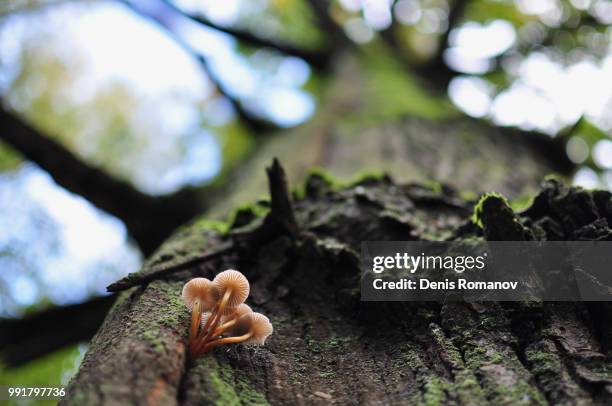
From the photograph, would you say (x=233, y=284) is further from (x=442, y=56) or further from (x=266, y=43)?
(x=442, y=56)

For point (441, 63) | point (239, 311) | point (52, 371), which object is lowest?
point (239, 311)

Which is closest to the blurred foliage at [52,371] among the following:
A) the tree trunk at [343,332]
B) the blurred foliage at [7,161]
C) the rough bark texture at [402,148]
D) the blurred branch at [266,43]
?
the blurred foliage at [7,161]

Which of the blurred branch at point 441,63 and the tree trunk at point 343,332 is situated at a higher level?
the blurred branch at point 441,63

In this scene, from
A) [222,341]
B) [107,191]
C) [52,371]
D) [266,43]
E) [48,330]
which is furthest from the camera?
[266,43]

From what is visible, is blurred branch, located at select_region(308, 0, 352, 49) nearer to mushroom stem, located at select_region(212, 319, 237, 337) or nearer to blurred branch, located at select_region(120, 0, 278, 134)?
blurred branch, located at select_region(120, 0, 278, 134)

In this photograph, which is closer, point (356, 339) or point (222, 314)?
point (222, 314)

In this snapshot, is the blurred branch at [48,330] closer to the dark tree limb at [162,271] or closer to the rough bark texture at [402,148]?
the rough bark texture at [402,148]

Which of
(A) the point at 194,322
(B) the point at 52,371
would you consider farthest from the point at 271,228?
(B) the point at 52,371
